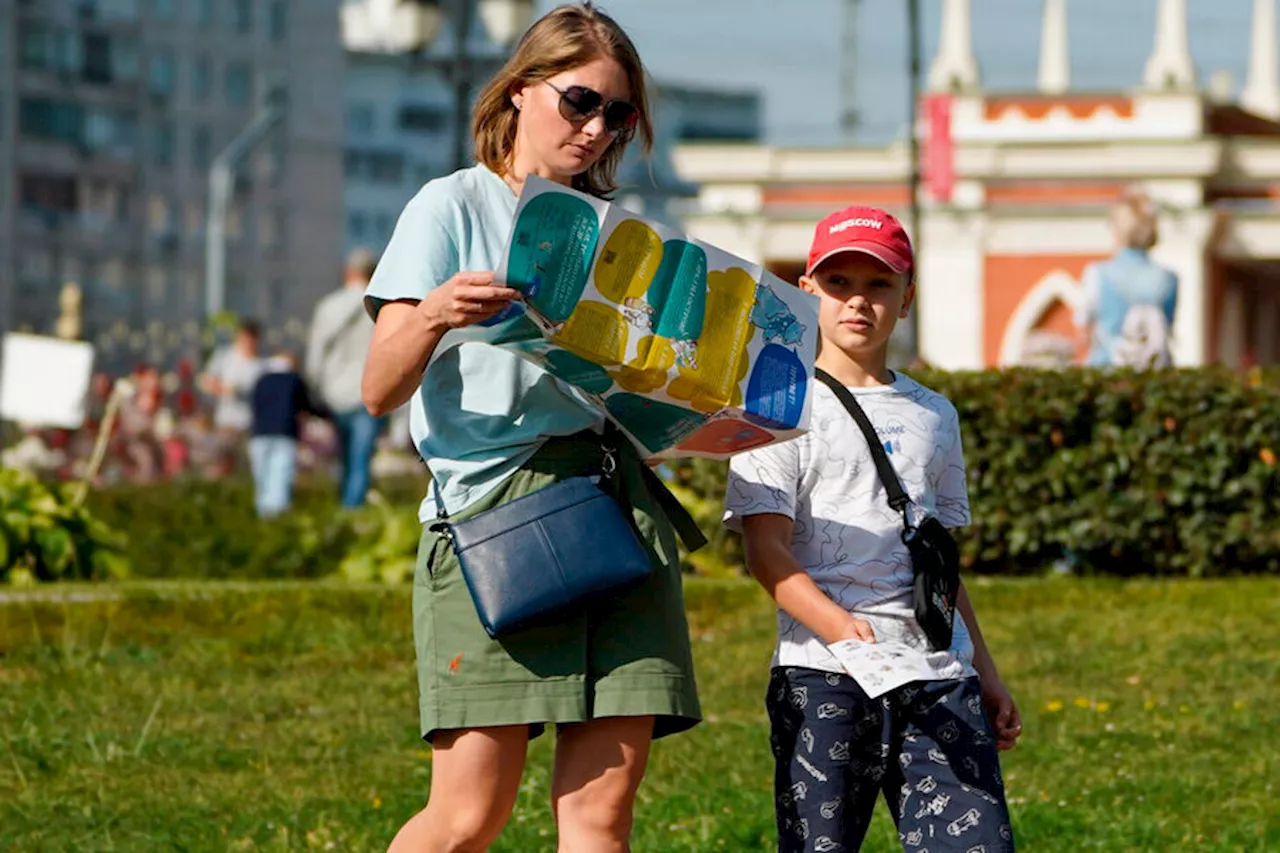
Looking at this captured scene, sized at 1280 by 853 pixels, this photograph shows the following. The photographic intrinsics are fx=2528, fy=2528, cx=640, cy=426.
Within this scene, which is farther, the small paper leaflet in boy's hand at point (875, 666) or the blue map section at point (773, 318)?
the small paper leaflet in boy's hand at point (875, 666)

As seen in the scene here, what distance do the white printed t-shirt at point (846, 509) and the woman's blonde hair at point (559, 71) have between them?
1.87ft

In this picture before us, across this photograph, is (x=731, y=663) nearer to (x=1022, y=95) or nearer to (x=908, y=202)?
(x=908, y=202)

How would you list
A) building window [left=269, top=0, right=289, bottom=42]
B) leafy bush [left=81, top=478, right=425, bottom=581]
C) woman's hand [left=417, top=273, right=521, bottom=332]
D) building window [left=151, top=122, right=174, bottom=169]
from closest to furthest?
1. woman's hand [left=417, top=273, right=521, bottom=332]
2. leafy bush [left=81, top=478, right=425, bottom=581]
3. building window [left=151, top=122, right=174, bottom=169]
4. building window [left=269, top=0, right=289, bottom=42]

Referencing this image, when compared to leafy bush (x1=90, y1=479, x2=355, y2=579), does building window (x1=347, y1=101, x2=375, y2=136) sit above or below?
above

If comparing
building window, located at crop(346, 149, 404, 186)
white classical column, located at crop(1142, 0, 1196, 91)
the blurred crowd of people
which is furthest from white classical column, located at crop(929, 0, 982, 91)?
building window, located at crop(346, 149, 404, 186)

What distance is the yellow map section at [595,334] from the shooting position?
413cm

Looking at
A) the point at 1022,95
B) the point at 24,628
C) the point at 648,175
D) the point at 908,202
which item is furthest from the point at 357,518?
the point at 1022,95

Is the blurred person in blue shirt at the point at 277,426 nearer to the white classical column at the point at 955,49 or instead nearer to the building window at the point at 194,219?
the white classical column at the point at 955,49

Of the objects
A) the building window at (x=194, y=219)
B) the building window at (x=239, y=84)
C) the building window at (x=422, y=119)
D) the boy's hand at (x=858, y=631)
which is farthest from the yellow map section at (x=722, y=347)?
the building window at (x=422, y=119)

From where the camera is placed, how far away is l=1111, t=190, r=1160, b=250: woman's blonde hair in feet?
42.5

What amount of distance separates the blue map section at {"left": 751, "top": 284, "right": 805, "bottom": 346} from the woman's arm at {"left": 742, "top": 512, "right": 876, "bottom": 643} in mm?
397

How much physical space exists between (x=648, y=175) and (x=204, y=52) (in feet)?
Result: 288

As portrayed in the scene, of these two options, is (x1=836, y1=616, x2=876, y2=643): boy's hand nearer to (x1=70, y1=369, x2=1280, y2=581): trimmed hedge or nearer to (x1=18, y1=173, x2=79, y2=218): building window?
(x1=70, y1=369, x2=1280, y2=581): trimmed hedge

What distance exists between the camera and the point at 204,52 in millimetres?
90562
